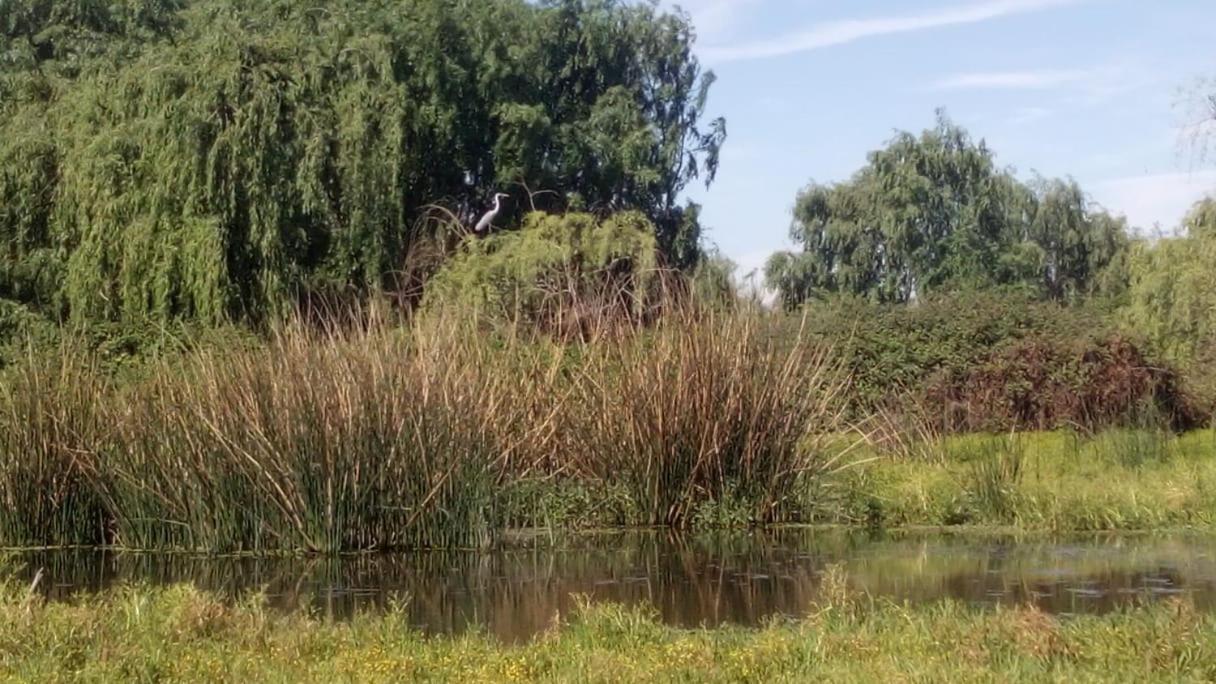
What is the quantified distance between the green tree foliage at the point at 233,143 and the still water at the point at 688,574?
7.38m

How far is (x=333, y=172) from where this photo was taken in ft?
74.4

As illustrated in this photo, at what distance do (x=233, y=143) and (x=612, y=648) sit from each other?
48.8 feet

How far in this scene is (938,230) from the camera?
39.4 meters

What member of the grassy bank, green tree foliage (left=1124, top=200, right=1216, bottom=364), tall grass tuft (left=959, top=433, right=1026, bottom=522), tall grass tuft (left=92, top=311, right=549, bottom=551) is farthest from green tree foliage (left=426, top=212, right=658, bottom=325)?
the grassy bank

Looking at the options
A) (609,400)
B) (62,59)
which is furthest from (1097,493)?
(62,59)

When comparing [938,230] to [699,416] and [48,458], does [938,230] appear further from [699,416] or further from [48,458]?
[48,458]

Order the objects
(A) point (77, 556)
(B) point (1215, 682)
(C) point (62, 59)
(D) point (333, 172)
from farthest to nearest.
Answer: (C) point (62, 59) < (D) point (333, 172) < (A) point (77, 556) < (B) point (1215, 682)

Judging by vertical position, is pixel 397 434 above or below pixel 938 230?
below

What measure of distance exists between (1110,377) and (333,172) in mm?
11310

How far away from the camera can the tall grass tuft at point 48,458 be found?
1318 centimetres

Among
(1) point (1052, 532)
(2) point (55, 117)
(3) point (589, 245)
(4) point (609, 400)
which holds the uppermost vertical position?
(2) point (55, 117)

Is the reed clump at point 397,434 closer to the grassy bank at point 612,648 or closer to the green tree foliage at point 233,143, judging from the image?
the grassy bank at point 612,648

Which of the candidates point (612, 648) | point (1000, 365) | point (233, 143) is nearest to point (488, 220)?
point (233, 143)

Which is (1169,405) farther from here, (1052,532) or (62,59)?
(62,59)
